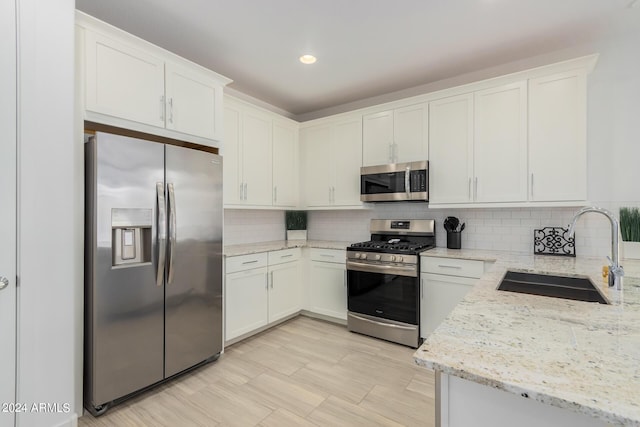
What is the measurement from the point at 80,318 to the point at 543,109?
3.83 m

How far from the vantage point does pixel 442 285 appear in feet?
9.32

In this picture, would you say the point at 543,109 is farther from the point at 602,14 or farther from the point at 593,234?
the point at 593,234

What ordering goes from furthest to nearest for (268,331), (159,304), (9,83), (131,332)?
1. (268,331)
2. (159,304)
3. (131,332)
4. (9,83)

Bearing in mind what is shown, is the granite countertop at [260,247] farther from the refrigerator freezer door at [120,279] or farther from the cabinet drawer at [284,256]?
the refrigerator freezer door at [120,279]

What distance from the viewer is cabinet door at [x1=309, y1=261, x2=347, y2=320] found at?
348 centimetres

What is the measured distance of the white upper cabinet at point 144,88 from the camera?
196 cm

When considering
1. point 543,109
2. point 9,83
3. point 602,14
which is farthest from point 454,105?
point 9,83

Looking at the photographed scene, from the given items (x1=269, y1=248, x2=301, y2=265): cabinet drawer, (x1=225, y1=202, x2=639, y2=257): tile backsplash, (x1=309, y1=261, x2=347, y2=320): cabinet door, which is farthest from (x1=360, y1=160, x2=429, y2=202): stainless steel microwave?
(x1=269, y1=248, x2=301, y2=265): cabinet drawer

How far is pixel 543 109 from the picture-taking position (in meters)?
2.61

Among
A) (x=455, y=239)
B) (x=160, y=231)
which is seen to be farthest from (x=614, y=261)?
(x=160, y=231)

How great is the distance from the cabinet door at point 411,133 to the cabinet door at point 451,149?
72 mm

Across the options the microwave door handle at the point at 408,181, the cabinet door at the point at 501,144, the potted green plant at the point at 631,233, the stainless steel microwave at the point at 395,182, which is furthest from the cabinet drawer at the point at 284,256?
the potted green plant at the point at 631,233

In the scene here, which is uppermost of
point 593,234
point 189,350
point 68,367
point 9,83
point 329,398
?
point 9,83

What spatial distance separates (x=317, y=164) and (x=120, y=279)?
8.41ft
